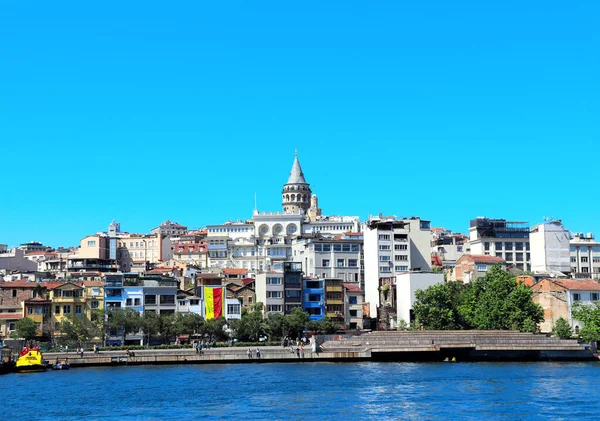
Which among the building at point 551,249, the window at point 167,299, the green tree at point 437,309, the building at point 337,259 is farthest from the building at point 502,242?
the window at point 167,299

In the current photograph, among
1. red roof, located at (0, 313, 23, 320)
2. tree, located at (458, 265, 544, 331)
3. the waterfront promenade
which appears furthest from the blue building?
red roof, located at (0, 313, 23, 320)

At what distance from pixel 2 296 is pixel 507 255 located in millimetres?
73568

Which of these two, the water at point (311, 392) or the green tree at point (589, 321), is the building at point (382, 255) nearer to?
the green tree at point (589, 321)

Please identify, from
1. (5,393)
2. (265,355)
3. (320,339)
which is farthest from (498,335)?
(5,393)

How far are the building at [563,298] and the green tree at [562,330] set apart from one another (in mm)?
3839

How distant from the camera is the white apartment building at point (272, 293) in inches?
4018

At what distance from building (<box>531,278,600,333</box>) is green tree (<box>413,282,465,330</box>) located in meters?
9.24

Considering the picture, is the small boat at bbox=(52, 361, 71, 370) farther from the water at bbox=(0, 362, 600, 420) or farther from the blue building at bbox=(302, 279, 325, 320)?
the blue building at bbox=(302, 279, 325, 320)

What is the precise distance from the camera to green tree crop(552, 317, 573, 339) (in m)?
89.9

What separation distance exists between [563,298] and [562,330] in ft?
23.0

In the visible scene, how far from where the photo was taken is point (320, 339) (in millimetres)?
88375

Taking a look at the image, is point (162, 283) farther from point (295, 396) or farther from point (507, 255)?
point (507, 255)

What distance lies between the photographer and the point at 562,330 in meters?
89.8

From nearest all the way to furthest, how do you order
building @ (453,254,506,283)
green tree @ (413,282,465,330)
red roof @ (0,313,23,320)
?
red roof @ (0,313,23,320) < green tree @ (413,282,465,330) < building @ (453,254,506,283)
